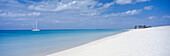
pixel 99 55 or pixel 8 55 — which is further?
pixel 8 55

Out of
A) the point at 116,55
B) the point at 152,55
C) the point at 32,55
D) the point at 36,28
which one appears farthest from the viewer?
the point at 36,28

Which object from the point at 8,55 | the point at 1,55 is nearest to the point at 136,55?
the point at 8,55

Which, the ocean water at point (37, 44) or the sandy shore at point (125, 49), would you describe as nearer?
the sandy shore at point (125, 49)

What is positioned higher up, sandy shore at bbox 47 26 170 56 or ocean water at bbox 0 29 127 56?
sandy shore at bbox 47 26 170 56

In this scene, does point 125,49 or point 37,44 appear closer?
point 125,49

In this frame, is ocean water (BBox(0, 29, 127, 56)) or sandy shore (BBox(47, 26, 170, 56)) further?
ocean water (BBox(0, 29, 127, 56))

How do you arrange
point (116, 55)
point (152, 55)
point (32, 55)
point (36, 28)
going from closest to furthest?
1. point (152, 55)
2. point (116, 55)
3. point (32, 55)
4. point (36, 28)

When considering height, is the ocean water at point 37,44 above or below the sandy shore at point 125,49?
below

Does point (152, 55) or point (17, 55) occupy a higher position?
point (152, 55)

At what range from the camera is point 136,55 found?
11.7ft

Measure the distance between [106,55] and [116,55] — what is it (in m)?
0.36

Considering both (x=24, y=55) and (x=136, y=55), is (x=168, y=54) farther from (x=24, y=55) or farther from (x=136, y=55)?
(x=24, y=55)

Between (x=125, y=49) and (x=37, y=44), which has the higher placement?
(x=125, y=49)

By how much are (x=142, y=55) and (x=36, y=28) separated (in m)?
62.7
